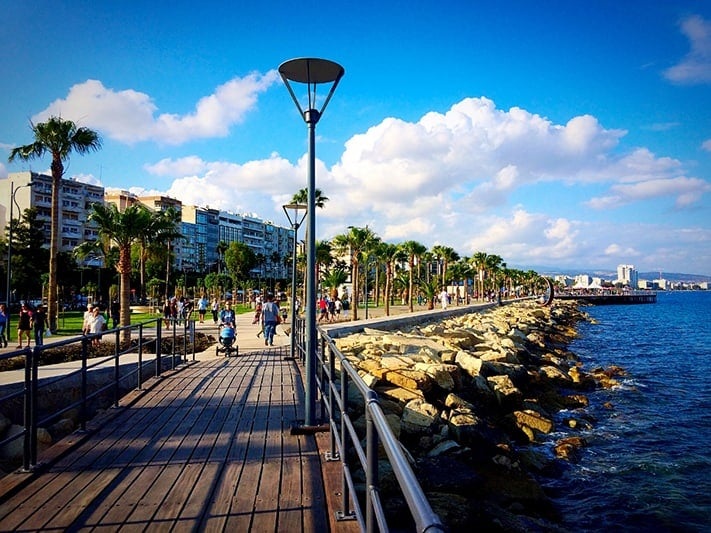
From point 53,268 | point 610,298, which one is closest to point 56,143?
point 53,268

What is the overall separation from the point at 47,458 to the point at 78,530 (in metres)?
1.68

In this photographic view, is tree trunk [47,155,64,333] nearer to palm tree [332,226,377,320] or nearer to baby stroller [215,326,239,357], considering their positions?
baby stroller [215,326,239,357]

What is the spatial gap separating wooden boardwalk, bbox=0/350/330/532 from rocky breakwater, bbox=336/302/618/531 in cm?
213

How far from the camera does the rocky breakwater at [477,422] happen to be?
7520 millimetres

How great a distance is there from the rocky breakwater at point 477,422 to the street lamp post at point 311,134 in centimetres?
186

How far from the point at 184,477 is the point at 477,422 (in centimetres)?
707

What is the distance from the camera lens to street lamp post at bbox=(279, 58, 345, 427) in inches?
221

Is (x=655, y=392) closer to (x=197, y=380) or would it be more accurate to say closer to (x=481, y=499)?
(x=481, y=499)

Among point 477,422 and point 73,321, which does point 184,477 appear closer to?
point 477,422

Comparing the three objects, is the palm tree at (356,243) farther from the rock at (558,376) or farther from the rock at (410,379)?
the rock at (410,379)

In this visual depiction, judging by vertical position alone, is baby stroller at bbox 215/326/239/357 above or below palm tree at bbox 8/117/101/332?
below

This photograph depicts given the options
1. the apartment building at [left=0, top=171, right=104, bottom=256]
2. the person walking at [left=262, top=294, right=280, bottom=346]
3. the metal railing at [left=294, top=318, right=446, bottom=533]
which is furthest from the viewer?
the apartment building at [left=0, top=171, right=104, bottom=256]

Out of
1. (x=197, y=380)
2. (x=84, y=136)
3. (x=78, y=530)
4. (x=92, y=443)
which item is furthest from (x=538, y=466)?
(x=84, y=136)

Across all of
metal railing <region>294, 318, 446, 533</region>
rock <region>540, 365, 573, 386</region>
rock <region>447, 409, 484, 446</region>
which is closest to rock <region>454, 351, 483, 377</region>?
rock <region>447, 409, 484, 446</region>
